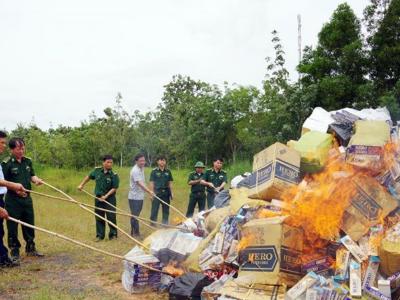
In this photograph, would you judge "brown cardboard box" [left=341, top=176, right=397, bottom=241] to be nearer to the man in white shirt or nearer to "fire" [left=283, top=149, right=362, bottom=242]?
"fire" [left=283, top=149, right=362, bottom=242]

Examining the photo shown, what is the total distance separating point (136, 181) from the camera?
9039 millimetres

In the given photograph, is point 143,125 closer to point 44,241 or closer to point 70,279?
point 44,241

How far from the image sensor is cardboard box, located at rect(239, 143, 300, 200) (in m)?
5.08

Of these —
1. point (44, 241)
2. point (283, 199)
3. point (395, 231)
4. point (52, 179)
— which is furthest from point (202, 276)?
point (52, 179)

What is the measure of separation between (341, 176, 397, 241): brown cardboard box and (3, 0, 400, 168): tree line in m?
7.25

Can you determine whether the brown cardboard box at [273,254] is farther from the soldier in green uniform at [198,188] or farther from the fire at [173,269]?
the soldier in green uniform at [198,188]


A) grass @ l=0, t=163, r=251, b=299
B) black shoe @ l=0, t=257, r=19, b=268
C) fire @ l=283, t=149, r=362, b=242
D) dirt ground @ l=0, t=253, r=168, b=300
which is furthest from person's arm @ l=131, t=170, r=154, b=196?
fire @ l=283, t=149, r=362, b=242

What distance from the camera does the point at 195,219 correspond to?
738cm

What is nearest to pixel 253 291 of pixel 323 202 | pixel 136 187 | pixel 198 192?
pixel 323 202

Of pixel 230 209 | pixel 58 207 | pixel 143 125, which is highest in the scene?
pixel 143 125

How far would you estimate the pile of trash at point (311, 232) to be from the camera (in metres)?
4.43

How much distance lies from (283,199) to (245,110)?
1488 cm

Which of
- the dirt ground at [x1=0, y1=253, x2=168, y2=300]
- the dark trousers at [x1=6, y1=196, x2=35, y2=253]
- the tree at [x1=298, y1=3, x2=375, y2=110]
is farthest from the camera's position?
the tree at [x1=298, y1=3, x2=375, y2=110]

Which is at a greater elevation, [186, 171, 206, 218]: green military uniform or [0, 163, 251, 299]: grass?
[186, 171, 206, 218]: green military uniform
